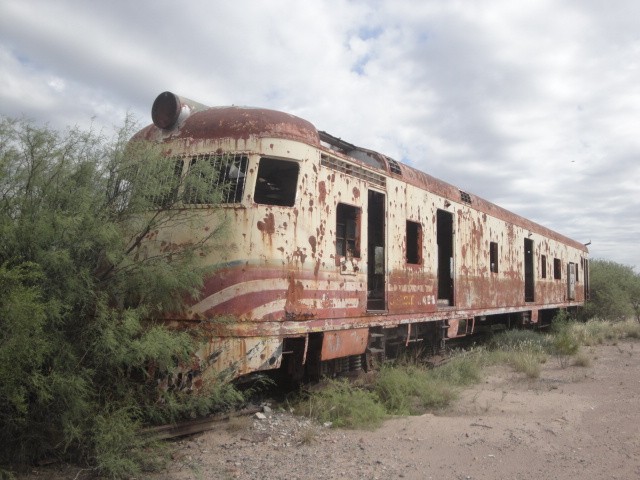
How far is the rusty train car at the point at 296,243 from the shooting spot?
5.60 metres

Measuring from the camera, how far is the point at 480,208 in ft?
38.2

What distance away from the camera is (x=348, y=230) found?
24.8 feet

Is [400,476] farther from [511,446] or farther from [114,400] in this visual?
[114,400]

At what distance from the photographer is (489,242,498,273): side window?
1216cm

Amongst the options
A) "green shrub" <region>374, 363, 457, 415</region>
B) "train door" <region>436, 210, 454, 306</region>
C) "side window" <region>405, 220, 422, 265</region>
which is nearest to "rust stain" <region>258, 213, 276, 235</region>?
"green shrub" <region>374, 363, 457, 415</region>

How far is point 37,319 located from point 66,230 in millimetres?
777

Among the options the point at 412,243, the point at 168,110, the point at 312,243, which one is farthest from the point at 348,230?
the point at 168,110

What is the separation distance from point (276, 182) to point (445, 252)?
7.35 meters

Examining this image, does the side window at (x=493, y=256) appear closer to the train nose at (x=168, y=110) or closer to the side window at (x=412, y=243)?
the side window at (x=412, y=243)

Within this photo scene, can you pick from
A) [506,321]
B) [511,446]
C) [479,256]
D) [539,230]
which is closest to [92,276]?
[511,446]

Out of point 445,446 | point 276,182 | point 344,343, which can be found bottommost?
point 445,446

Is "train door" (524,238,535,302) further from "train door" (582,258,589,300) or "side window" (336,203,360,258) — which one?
"side window" (336,203,360,258)

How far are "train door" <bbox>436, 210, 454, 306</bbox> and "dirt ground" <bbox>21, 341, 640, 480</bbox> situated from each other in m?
3.37

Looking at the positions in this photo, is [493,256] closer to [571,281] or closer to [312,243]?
[312,243]
